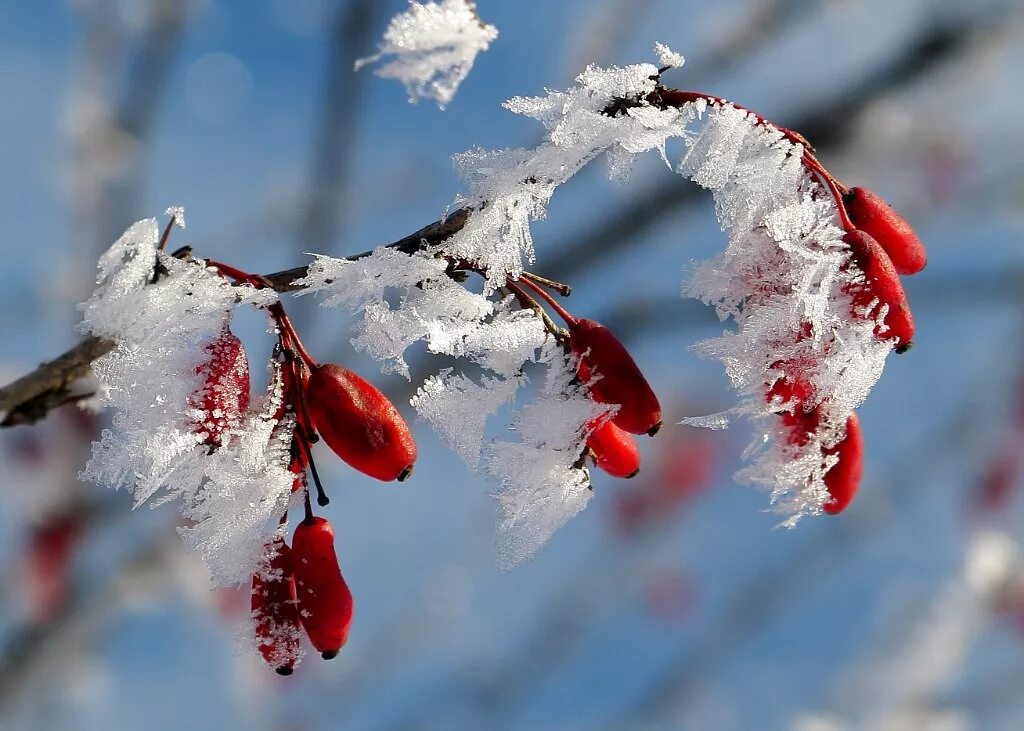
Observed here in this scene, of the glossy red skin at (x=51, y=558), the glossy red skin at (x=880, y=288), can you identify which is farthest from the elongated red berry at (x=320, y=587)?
the glossy red skin at (x=51, y=558)

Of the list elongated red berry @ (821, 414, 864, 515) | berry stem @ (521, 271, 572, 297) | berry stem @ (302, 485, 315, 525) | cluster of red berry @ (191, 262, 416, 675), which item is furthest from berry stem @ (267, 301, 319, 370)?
elongated red berry @ (821, 414, 864, 515)

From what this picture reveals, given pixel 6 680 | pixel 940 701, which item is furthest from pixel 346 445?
pixel 940 701

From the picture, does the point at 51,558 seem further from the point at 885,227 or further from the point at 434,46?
the point at 885,227

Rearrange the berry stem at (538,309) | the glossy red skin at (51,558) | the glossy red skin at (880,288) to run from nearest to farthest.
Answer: the glossy red skin at (880,288), the berry stem at (538,309), the glossy red skin at (51,558)

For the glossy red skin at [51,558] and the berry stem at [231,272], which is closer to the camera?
the berry stem at [231,272]

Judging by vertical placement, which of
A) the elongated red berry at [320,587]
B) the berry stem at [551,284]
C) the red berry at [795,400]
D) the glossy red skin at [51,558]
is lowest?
the red berry at [795,400]

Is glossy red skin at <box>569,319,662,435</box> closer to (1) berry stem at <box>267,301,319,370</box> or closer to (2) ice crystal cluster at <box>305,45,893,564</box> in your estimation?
(2) ice crystal cluster at <box>305,45,893,564</box>

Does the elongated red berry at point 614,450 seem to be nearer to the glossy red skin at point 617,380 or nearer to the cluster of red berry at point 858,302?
the glossy red skin at point 617,380
